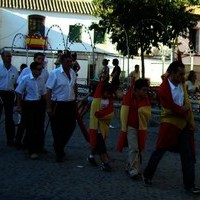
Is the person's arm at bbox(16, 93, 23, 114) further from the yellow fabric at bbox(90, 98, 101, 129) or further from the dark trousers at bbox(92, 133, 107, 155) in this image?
the dark trousers at bbox(92, 133, 107, 155)

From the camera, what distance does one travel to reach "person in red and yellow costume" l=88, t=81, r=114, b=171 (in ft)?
29.0

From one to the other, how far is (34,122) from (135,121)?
2.24m

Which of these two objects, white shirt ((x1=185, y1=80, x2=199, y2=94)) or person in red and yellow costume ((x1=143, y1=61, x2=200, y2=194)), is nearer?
person in red and yellow costume ((x1=143, y1=61, x2=200, y2=194))

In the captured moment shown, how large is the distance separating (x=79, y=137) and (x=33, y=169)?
3937mm

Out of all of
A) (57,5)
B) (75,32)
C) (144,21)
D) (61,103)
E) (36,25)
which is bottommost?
(61,103)

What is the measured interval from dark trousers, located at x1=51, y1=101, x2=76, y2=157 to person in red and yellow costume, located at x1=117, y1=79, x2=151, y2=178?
55.2 inches

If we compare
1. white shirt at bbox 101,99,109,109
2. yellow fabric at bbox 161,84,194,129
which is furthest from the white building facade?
yellow fabric at bbox 161,84,194,129

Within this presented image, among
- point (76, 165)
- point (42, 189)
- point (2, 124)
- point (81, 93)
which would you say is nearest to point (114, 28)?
point (81, 93)

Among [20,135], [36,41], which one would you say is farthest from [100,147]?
[36,41]

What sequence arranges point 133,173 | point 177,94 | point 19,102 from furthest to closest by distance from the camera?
point 19,102 → point 133,173 → point 177,94

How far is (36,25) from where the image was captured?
1864 inches

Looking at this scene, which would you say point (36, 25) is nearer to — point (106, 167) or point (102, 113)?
point (102, 113)

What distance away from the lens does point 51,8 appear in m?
47.0

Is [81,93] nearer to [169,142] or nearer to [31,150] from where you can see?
[31,150]
